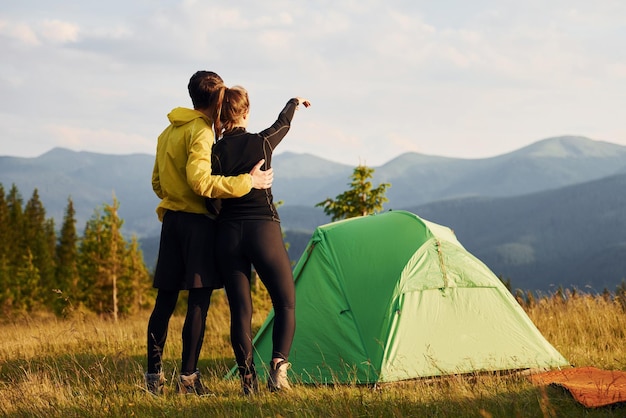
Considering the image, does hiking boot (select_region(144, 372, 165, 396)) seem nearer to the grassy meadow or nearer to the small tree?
the grassy meadow

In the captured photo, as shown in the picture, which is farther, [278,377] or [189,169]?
[278,377]

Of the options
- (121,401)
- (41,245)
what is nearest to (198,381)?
(121,401)

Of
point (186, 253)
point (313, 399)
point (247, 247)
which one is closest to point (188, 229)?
point (186, 253)

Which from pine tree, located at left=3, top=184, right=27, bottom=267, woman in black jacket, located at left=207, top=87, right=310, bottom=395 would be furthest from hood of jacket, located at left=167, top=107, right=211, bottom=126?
pine tree, located at left=3, top=184, right=27, bottom=267

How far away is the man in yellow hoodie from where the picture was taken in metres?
5.27

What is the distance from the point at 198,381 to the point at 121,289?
38358mm

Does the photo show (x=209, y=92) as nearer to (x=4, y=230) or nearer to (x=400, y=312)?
(x=400, y=312)

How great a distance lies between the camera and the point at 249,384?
5.25 m

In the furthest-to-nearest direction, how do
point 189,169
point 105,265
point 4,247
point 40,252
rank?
point 40,252 < point 4,247 < point 105,265 < point 189,169

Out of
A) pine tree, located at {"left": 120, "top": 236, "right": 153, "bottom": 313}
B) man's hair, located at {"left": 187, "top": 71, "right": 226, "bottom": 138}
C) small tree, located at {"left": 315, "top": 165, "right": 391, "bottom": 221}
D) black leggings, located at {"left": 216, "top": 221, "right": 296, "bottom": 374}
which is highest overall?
man's hair, located at {"left": 187, "top": 71, "right": 226, "bottom": 138}

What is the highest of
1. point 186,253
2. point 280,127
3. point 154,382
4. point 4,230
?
point 280,127

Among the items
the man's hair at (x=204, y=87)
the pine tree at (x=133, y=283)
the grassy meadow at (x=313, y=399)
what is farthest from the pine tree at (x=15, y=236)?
the man's hair at (x=204, y=87)

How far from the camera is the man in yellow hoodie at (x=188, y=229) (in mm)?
5273

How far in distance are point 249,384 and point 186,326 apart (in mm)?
649
